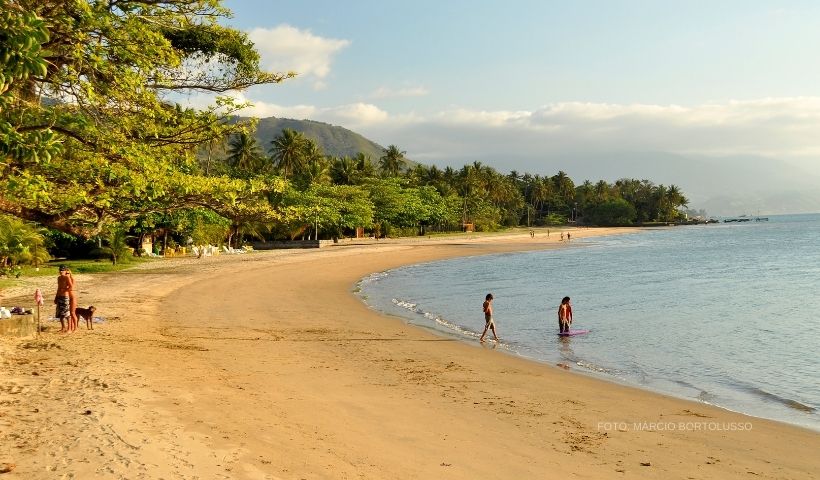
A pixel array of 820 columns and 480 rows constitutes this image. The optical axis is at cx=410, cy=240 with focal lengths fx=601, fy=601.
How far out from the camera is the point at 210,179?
423 inches

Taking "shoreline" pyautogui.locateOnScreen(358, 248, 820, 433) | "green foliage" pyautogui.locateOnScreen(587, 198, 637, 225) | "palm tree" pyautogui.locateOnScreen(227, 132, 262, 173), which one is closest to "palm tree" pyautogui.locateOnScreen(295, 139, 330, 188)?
"palm tree" pyautogui.locateOnScreen(227, 132, 262, 173)

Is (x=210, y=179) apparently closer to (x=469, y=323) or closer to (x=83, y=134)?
(x=83, y=134)

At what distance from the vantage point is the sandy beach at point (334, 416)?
21.8 feet

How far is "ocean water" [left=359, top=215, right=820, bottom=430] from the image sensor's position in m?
13.4

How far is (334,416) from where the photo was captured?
8.88 m

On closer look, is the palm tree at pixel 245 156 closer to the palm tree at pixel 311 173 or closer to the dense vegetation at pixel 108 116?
the palm tree at pixel 311 173

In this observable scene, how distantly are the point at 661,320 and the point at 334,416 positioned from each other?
17600 millimetres

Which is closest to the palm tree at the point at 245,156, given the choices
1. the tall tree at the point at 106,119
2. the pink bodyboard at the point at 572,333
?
the pink bodyboard at the point at 572,333

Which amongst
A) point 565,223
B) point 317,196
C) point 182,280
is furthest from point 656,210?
point 182,280

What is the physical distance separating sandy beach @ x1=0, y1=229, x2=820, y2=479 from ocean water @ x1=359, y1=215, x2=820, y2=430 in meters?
1.92

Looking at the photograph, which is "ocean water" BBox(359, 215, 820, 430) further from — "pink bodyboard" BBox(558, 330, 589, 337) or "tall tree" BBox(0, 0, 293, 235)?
"tall tree" BBox(0, 0, 293, 235)

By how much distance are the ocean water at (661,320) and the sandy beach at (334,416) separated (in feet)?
6.31

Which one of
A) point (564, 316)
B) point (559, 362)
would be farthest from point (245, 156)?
point (559, 362)

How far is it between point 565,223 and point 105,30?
168 m
